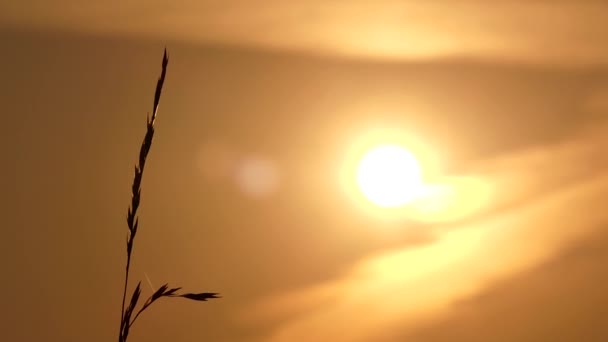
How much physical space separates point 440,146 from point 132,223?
3.42m

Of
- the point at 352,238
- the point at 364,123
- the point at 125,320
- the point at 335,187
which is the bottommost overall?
the point at 125,320

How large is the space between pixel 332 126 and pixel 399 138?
1.22 feet

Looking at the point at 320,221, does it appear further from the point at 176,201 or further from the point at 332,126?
the point at 176,201

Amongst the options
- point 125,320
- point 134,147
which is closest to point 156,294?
point 125,320

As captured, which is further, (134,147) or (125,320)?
(134,147)

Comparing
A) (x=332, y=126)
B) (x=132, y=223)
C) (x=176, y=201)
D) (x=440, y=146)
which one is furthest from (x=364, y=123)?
(x=132, y=223)

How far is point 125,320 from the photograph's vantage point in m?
0.68

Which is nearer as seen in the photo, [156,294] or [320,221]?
[156,294]

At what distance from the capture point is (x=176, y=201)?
391 centimetres

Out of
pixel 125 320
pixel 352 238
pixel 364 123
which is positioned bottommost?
pixel 125 320

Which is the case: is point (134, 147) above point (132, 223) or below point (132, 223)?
above

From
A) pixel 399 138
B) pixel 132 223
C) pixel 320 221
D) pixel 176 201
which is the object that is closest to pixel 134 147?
pixel 176 201

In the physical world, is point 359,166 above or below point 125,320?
above

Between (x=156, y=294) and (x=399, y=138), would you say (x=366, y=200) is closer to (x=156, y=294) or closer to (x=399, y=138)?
(x=399, y=138)
